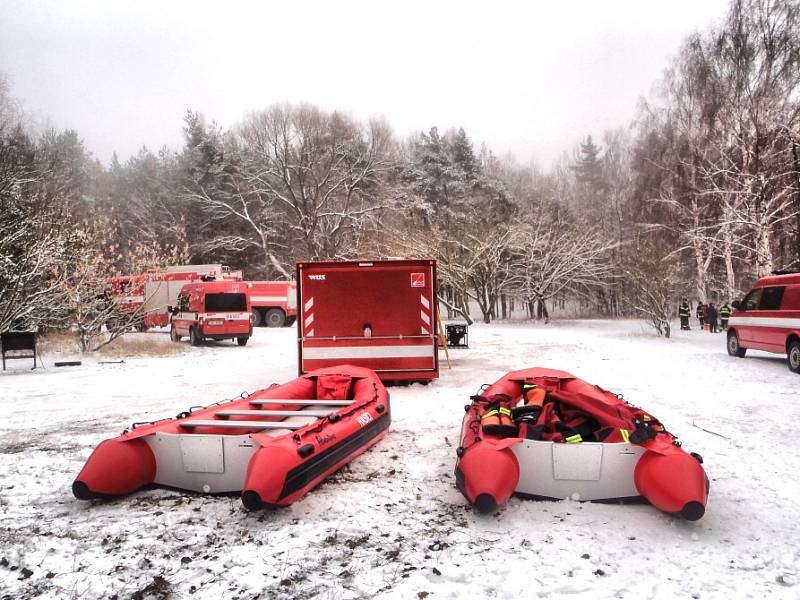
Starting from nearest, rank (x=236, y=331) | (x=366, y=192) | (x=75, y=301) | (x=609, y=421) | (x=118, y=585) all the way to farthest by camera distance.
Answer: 1. (x=118, y=585)
2. (x=609, y=421)
3. (x=75, y=301)
4. (x=236, y=331)
5. (x=366, y=192)

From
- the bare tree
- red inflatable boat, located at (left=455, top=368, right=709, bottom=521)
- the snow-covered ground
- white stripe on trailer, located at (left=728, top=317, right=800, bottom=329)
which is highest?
the bare tree

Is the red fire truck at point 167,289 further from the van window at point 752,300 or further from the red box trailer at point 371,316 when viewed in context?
the van window at point 752,300

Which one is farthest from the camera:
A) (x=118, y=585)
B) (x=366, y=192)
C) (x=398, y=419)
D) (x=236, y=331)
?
(x=366, y=192)

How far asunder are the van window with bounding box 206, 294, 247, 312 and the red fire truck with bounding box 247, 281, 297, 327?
811cm

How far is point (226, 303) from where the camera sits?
19.9 meters

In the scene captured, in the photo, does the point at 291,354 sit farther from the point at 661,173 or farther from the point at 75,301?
the point at 661,173

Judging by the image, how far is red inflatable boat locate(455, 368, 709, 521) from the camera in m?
4.02

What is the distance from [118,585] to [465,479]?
233 centimetres

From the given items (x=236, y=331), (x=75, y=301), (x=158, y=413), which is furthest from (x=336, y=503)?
(x=236, y=331)

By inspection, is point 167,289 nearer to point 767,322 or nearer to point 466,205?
point 466,205

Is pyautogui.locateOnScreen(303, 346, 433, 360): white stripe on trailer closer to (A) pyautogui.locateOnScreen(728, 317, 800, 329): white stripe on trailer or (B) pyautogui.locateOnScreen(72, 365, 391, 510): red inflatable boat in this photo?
(B) pyautogui.locateOnScreen(72, 365, 391, 510): red inflatable boat

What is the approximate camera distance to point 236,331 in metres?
19.8

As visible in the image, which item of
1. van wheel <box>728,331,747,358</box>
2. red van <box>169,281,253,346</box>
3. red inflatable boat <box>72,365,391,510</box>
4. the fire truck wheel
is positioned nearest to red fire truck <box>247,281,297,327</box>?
the fire truck wheel

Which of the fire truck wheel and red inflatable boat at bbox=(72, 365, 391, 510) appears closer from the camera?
red inflatable boat at bbox=(72, 365, 391, 510)
